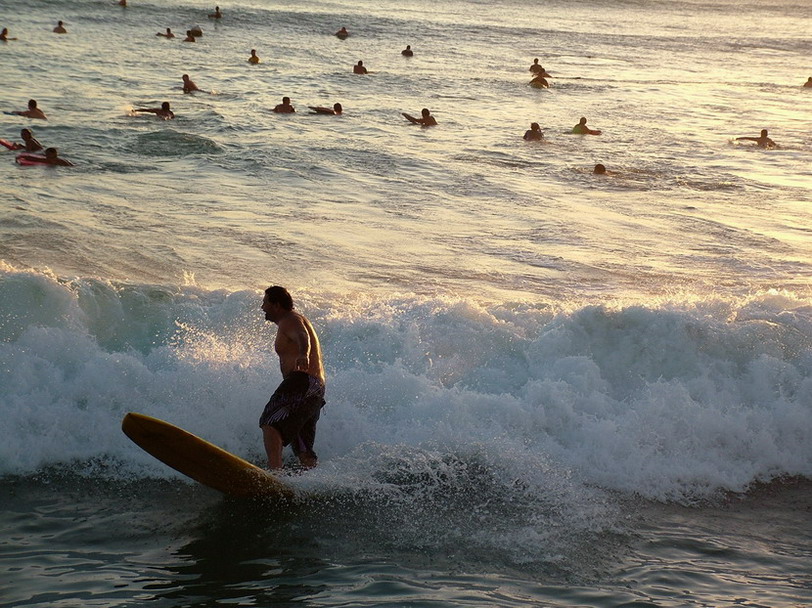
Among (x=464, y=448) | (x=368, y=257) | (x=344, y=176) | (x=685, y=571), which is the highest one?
(x=344, y=176)

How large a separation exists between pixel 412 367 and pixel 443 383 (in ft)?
1.04

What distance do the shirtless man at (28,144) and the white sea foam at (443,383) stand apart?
765 centimetres

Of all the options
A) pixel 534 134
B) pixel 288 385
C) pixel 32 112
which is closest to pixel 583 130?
pixel 534 134

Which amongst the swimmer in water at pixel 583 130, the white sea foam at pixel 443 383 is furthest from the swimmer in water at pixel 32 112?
the swimmer in water at pixel 583 130

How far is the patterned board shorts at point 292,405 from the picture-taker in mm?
7172

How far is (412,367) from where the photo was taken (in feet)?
30.4

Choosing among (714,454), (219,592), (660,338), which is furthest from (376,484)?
(660,338)

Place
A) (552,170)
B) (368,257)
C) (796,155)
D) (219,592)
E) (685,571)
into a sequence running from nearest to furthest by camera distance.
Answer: (219,592) < (685,571) < (368,257) < (552,170) < (796,155)

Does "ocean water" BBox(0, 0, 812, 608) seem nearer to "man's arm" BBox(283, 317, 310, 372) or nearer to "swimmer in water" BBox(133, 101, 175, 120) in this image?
"swimmer in water" BBox(133, 101, 175, 120)

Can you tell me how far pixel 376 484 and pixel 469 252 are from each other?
6717 millimetres

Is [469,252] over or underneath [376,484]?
over

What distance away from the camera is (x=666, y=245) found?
1466 centimetres

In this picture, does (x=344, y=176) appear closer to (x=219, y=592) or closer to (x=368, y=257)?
(x=368, y=257)

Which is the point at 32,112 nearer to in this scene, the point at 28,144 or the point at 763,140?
the point at 28,144
